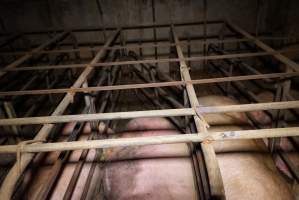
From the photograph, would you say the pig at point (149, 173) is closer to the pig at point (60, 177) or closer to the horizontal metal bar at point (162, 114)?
the pig at point (60, 177)

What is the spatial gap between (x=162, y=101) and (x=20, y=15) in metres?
4.91

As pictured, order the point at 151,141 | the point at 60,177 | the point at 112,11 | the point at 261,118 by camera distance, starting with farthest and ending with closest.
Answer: the point at 112,11, the point at 261,118, the point at 60,177, the point at 151,141

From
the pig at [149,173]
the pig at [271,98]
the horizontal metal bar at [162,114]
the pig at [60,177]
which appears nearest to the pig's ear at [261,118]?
the pig at [271,98]

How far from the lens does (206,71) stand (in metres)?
7.47

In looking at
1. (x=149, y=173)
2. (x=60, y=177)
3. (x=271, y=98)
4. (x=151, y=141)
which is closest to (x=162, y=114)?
(x=151, y=141)

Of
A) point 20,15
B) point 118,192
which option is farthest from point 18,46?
point 118,192

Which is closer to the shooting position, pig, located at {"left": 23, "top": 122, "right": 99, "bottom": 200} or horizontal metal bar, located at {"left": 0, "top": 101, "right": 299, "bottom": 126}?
horizontal metal bar, located at {"left": 0, "top": 101, "right": 299, "bottom": 126}

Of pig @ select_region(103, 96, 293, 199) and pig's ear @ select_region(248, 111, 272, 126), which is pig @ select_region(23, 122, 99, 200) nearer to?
pig @ select_region(103, 96, 293, 199)

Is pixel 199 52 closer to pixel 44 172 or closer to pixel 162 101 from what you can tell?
pixel 162 101

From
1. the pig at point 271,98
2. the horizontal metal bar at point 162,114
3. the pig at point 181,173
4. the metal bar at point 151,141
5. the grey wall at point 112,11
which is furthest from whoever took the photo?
the grey wall at point 112,11

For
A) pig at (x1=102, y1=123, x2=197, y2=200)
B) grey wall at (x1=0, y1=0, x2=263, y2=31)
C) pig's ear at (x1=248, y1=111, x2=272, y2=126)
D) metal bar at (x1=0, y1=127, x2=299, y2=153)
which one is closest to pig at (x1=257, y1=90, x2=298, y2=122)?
pig's ear at (x1=248, y1=111, x2=272, y2=126)

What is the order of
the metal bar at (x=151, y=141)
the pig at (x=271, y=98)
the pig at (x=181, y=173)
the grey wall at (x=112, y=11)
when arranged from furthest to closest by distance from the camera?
the grey wall at (x=112, y=11), the pig at (x=271, y=98), the pig at (x=181, y=173), the metal bar at (x=151, y=141)

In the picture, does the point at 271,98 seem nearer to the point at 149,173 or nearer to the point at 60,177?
the point at 149,173

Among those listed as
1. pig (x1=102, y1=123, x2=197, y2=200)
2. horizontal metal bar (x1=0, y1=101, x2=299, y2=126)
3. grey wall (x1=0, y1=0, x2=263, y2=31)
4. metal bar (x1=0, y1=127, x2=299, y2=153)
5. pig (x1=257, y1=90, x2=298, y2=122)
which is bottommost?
pig (x1=102, y1=123, x2=197, y2=200)
